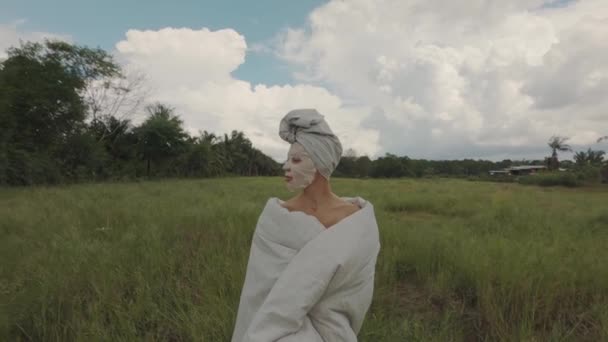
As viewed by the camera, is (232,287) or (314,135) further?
(232,287)

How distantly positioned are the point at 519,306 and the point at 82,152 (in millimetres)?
20472

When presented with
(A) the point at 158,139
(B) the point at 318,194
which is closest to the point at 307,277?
(B) the point at 318,194

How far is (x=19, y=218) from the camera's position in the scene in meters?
5.37

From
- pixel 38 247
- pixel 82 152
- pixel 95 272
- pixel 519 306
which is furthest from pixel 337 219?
pixel 82 152

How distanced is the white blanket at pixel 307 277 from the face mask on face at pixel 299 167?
0.44 feet

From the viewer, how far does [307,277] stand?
1.17m

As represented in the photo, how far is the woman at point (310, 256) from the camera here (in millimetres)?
1177

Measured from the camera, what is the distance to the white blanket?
3.85ft

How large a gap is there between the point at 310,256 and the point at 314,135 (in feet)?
1.57

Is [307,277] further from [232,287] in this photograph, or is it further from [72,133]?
[72,133]

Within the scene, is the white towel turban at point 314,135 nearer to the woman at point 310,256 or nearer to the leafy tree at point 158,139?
the woman at point 310,256

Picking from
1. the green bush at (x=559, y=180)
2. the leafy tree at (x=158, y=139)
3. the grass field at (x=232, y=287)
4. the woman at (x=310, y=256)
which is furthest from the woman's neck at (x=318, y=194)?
the green bush at (x=559, y=180)

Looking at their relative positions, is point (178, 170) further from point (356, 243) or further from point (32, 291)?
point (356, 243)

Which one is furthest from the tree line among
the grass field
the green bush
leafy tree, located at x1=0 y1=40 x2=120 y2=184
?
the green bush
